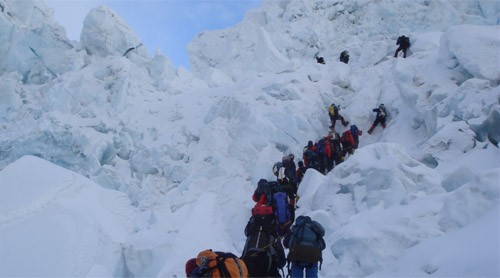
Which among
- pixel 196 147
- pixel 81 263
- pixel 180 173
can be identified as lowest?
pixel 81 263

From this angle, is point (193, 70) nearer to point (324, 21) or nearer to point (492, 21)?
point (324, 21)

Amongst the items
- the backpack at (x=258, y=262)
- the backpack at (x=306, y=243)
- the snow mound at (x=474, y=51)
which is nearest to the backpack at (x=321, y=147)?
the snow mound at (x=474, y=51)

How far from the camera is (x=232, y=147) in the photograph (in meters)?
14.7

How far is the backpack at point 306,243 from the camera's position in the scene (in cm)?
511

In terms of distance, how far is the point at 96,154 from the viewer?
15258 millimetres

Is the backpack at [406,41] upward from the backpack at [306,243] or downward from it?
upward

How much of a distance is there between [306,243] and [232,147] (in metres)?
9.66

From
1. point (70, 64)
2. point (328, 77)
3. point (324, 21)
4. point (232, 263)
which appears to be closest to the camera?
point (232, 263)

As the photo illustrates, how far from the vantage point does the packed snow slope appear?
21.9 ft

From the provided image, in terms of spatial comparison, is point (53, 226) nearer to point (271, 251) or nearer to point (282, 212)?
point (282, 212)

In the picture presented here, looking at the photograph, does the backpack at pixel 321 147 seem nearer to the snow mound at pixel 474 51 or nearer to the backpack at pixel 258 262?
the snow mound at pixel 474 51

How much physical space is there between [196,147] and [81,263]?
26.3 feet

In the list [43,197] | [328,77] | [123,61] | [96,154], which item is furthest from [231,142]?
[123,61]

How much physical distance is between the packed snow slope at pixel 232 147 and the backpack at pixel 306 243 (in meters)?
1.19
